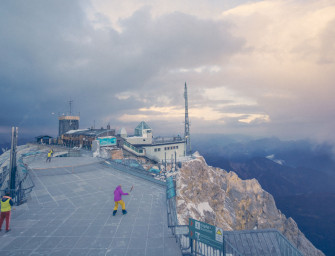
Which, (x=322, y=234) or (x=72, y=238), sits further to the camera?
(x=322, y=234)

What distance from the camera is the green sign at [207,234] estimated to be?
481cm

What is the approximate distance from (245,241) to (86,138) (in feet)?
124

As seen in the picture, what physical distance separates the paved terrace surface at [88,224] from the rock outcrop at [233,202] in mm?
15542

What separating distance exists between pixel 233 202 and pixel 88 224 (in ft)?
128

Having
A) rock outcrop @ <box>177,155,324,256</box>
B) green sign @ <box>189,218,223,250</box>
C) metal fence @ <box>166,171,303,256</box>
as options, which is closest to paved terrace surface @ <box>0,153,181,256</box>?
green sign @ <box>189,218,223,250</box>

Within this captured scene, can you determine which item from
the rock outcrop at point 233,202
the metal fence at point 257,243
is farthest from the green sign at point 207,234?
the rock outcrop at point 233,202

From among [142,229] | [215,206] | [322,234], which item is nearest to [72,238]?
[142,229]

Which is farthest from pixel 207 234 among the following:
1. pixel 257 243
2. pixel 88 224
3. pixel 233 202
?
pixel 233 202

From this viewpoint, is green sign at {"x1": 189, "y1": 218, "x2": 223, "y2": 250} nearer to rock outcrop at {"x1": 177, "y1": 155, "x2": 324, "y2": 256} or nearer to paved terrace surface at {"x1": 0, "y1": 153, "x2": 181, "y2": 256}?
paved terrace surface at {"x1": 0, "y1": 153, "x2": 181, "y2": 256}

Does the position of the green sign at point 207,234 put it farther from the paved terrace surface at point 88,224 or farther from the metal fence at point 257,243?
the metal fence at point 257,243

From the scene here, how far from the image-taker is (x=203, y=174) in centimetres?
3288

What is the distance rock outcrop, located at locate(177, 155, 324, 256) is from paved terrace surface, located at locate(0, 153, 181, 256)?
1554 centimetres

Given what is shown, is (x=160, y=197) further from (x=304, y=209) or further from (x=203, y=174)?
(x=304, y=209)

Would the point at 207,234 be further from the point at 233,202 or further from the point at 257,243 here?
the point at 233,202
